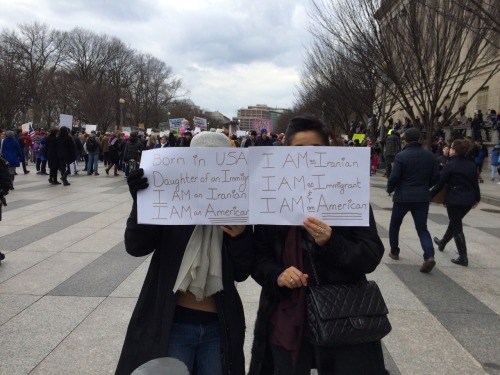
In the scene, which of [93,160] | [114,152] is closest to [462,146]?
[114,152]

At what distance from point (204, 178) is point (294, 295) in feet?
2.42

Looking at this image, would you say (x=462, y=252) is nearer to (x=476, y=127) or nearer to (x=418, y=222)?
(x=418, y=222)

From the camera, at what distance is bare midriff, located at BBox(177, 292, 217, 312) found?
2.12 m

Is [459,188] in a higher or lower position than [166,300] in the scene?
higher

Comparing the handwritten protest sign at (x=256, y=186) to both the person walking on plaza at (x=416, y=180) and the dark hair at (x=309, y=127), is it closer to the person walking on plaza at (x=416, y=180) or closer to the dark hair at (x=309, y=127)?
the dark hair at (x=309, y=127)

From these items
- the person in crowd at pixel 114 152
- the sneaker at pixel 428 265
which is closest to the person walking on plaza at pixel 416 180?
the sneaker at pixel 428 265

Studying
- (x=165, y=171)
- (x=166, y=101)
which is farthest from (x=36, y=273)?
(x=166, y=101)

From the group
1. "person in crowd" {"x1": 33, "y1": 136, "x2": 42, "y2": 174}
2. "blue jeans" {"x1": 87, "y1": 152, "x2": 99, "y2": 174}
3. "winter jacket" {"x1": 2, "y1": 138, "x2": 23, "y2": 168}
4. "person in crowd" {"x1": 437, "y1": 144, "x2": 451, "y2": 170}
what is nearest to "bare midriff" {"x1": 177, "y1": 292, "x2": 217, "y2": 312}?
"person in crowd" {"x1": 437, "y1": 144, "x2": 451, "y2": 170}

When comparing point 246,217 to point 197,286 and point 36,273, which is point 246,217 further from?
point 36,273

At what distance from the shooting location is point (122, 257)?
615cm

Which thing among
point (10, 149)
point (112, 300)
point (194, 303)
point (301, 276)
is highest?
point (10, 149)

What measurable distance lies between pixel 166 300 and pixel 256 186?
2.35 ft

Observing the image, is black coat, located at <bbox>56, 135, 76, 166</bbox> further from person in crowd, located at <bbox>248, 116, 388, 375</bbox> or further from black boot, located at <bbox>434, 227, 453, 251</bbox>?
person in crowd, located at <bbox>248, 116, 388, 375</bbox>

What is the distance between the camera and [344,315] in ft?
6.04
